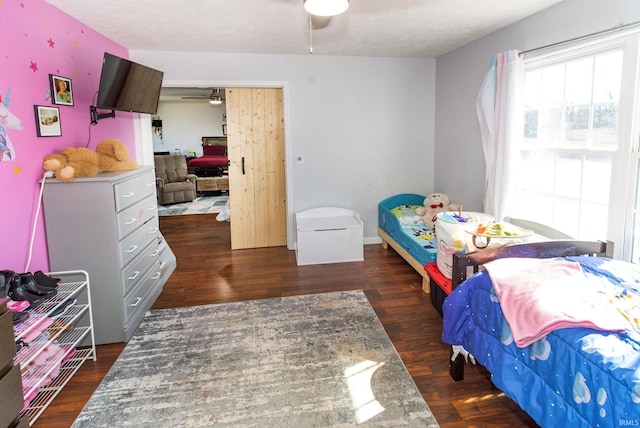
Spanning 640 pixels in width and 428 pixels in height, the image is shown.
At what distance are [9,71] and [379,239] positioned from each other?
4.05 m

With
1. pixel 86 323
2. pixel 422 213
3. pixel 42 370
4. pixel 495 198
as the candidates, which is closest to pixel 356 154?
pixel 422 213

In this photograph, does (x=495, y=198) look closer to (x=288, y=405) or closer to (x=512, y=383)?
(x=512, y=383)

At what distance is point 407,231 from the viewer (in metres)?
4.18

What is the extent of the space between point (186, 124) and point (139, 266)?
8.54 metres

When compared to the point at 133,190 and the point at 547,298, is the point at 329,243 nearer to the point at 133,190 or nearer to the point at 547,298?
the point at 133,190

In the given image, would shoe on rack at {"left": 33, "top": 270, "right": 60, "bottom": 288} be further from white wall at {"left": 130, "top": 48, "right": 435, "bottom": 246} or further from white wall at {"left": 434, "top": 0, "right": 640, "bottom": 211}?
white wall at {"left": 434, "top": 0, "right": 640, "bottom": 211}

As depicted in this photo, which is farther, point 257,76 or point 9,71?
point 257,76

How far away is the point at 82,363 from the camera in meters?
2.56

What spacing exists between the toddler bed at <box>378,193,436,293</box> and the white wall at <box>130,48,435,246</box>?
0.14 metres

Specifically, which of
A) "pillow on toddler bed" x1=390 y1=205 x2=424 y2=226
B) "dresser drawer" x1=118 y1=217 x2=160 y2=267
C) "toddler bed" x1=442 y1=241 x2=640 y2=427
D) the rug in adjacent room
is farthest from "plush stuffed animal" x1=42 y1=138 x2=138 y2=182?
the rug in adjacent room

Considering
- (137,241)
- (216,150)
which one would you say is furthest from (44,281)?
(216,150)

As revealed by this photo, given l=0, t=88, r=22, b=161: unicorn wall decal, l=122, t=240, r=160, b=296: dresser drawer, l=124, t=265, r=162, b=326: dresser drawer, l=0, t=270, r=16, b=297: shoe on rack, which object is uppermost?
l=0, t=88, r=22, b=161: unicorn wall decal

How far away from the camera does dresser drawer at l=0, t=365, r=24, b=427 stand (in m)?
1.62

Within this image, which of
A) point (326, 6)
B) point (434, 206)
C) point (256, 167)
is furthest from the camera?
point (256, 167)
